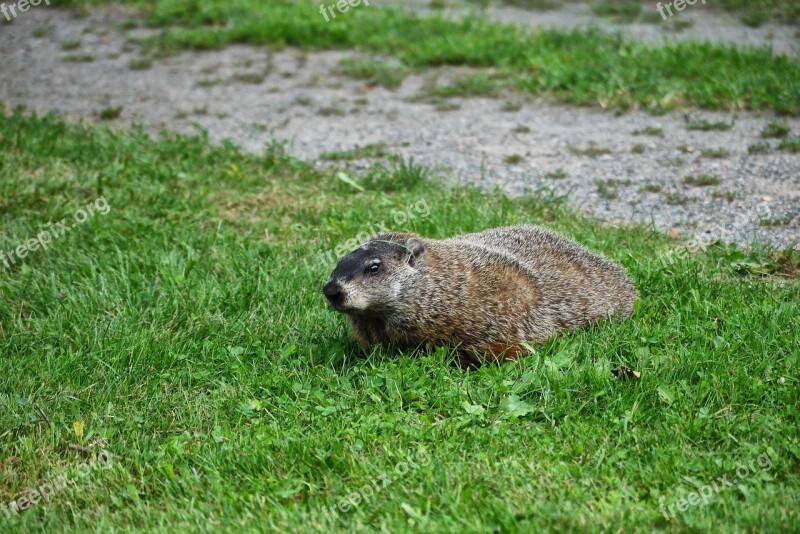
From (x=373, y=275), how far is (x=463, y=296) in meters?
0.53

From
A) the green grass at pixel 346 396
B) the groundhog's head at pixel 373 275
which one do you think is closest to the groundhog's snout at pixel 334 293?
the groundhog's head at pixel 373 275

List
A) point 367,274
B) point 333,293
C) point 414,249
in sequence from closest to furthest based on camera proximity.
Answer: point 333,293
point 367,274
point 414,249

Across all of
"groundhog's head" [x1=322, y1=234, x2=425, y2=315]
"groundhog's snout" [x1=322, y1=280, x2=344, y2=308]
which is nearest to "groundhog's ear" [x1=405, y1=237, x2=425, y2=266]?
"groundhog's head" [x1=322, y1=234, x2=425, y2=315]

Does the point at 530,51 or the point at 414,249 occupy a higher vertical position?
the point at 530,51

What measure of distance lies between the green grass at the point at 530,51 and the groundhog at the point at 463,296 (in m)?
4.26

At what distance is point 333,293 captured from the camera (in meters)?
4.79

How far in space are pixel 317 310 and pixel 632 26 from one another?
7594mm

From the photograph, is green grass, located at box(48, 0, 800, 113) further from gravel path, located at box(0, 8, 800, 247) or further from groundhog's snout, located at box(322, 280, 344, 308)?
groundhog's snout, located at box(322, 280, 344, 308)

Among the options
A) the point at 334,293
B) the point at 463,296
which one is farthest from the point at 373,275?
the point at 463,296

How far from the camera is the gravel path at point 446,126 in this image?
7137 mm

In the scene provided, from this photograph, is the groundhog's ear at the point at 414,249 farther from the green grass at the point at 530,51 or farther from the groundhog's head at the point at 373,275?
the green grass at the point at 530,51

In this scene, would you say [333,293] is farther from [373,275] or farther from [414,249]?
[414,249]

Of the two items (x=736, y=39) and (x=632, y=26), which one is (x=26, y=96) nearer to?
(x=632, y=26)

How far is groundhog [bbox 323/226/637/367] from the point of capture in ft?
16.3
